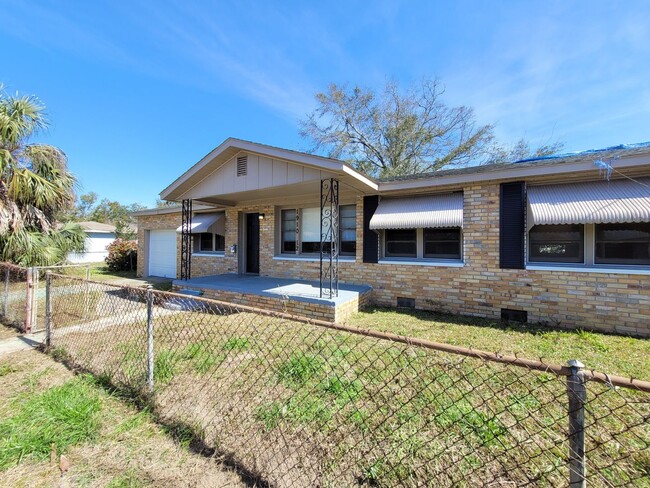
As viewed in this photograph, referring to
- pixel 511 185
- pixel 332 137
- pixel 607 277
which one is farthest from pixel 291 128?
pixel 607 277

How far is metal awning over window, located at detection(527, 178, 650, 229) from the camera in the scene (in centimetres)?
491

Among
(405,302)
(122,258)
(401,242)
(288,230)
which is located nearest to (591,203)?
(401,242)

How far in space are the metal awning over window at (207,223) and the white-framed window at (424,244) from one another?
619 centimetres

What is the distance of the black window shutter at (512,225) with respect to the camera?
6090 millimetres

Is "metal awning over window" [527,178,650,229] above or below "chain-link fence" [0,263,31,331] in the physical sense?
above

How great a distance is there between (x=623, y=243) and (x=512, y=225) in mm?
1906

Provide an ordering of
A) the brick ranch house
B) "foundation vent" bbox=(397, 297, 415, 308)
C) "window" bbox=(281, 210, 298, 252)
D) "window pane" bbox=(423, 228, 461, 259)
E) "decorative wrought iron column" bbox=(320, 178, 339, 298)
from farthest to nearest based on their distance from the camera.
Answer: "window" bbox=(281, 210, 298, 252) → "decorative wrought iron column" bbox=(320, 178, 339, 298) → "foundation vent" bbox=(397, 297, 415, 308) → "window pane" bbox=(423, 228, 461, 259) → the brick ranch house

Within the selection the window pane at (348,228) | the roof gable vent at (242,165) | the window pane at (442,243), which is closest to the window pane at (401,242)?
the window pane at (442,243)

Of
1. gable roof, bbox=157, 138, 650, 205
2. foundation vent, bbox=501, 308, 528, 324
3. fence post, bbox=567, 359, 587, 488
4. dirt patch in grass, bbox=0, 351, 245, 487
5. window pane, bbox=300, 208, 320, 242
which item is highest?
gable roof, bbox=157, 138, 650, 205

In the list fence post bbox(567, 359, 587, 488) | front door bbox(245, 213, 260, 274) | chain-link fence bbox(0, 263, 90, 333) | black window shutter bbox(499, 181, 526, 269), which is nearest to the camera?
fence post bbox(567, 359, 587, 488)

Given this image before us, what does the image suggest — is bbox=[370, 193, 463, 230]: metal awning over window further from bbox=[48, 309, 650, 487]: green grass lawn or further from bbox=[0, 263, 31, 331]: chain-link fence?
bbox=[0, 263, 31, 331]: chain-link fence

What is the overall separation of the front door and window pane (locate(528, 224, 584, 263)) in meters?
8.04

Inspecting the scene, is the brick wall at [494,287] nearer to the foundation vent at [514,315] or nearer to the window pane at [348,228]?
the foundation vent at [514,315]

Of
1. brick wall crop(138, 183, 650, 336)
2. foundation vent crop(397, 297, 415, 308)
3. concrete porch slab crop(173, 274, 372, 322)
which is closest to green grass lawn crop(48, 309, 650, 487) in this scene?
concrete porch slab crop(173, 274, 372, 322)
